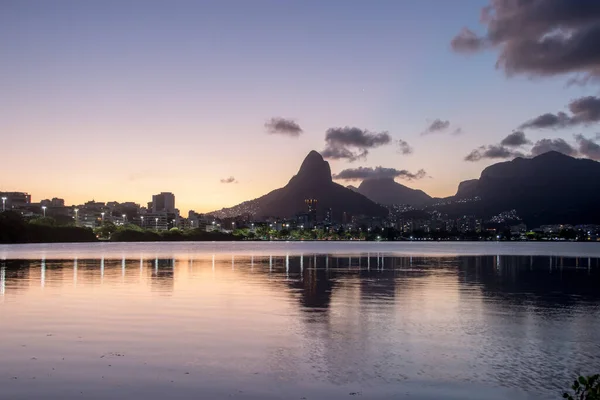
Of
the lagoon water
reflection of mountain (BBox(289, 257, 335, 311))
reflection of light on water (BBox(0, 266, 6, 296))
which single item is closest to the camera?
the lagoon water

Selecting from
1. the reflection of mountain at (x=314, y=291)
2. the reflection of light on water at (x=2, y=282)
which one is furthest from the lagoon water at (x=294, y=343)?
the reflection of light on water at (x=2, y=282)

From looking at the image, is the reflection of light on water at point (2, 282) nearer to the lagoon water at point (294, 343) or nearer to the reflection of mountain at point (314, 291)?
the lagoon water at point (294, 343)

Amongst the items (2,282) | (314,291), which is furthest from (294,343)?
(2,282)

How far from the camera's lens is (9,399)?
1477cm

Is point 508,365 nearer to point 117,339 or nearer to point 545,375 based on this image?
point 545,375

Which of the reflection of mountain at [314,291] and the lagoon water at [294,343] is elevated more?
the lagoon water at [294,343]

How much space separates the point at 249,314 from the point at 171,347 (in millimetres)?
9148

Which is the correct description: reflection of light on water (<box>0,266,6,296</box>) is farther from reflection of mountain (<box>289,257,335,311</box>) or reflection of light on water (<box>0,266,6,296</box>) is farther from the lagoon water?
reflection of mountain (<box>289,257,335,311</box>)

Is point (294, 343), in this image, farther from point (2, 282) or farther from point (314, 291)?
point (2, 282)

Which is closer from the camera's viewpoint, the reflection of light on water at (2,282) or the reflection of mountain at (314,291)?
the reflection of mountain at (314,291)

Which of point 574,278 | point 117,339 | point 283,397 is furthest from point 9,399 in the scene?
point 574,278

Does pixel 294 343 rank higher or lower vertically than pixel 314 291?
higher

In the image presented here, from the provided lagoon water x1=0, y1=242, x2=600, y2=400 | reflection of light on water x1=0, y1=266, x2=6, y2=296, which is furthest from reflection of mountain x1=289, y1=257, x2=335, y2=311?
reflection of light on water x1=0, y1=266, x2=6, y2=296

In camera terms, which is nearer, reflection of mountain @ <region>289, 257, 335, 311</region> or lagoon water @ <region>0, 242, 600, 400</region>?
lagoon water @ <region>0, 242, 600, 400</region>
